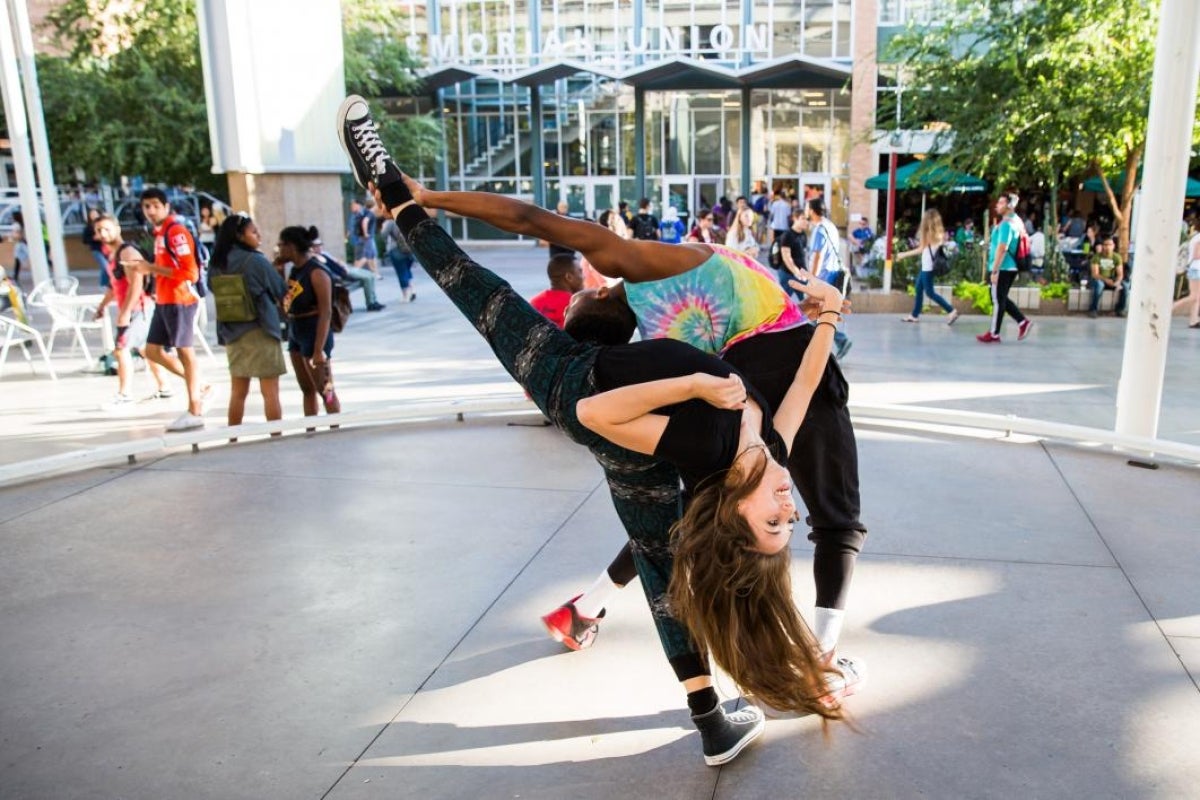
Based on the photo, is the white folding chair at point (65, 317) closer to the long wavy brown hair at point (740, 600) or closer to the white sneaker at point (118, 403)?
the white sneaker at point (118, 403)

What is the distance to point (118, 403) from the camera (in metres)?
8.45

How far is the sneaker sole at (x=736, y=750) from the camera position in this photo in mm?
2910

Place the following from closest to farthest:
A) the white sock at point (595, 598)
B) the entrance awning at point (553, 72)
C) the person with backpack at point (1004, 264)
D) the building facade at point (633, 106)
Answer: the white sock at point (595, 598) → the person with backpack at point (1004, 264) → the entrance awning at point (553, 72) → the building facade at point (633, 106)

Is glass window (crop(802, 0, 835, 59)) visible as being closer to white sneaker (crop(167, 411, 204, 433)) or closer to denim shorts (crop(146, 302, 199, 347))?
denim shorts (crop(146, 302, 199, 347))

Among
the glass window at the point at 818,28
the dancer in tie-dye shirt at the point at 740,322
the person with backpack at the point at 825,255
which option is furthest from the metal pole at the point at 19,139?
the glass window at the point at 818,28

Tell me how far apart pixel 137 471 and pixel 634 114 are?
29.4 m

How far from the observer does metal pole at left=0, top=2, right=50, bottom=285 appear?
13.1 m

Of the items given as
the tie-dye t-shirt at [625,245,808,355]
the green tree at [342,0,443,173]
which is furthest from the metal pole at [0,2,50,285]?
the tie-dye t-shirt at [625,245,808,355]

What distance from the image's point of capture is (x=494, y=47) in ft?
112

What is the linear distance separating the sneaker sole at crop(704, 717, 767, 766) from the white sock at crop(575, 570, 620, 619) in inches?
32.3

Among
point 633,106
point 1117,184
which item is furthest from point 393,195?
point 633,106

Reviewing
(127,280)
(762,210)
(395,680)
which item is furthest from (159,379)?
(762,210)

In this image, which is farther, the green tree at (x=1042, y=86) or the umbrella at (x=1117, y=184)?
the umbrella at (x=1117, y=184)

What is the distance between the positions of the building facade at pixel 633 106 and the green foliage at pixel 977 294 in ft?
60.5
